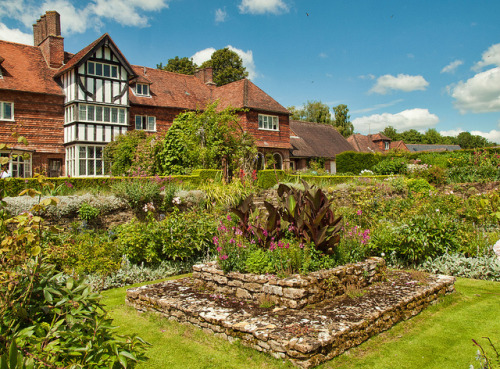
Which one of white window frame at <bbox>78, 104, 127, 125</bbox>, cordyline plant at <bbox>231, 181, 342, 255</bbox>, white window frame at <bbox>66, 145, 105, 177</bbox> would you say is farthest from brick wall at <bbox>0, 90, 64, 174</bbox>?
cordyline plant at <bbox>231, 181, 342, 255</bbox>

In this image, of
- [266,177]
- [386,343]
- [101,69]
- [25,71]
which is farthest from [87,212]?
[25,71]

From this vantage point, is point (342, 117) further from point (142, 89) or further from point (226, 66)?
point (142, 89)

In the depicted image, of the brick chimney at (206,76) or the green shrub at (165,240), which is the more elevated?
the brick chimney at (206,76)

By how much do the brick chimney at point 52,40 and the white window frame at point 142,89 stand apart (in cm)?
478

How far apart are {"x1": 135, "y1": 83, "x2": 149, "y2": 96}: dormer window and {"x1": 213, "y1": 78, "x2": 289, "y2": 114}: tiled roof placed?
5012 mm

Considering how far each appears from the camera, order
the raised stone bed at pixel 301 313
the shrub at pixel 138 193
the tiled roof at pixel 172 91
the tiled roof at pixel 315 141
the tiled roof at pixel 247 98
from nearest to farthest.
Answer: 1. the raised stone bed at pixel 301 313
2. the shrub at pixel 138 193
3. the tiled roof at pixel 172 91
4. the tiled roof at pixel 247 98
5. the tiled roof at pixel 315 141

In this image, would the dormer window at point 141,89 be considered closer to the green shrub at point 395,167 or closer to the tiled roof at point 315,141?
the tiled roof at point 315,141

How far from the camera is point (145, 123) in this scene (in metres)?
25.1

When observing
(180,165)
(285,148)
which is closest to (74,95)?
(180,165)

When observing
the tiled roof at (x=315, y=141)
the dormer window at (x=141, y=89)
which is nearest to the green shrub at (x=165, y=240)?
the dormer window at (x=141, y=89)

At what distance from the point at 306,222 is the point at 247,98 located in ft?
71.3

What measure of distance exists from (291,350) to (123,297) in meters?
3.63

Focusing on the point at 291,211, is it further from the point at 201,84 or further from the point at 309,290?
the point at 201,84

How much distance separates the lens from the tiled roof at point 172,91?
1005 inches
